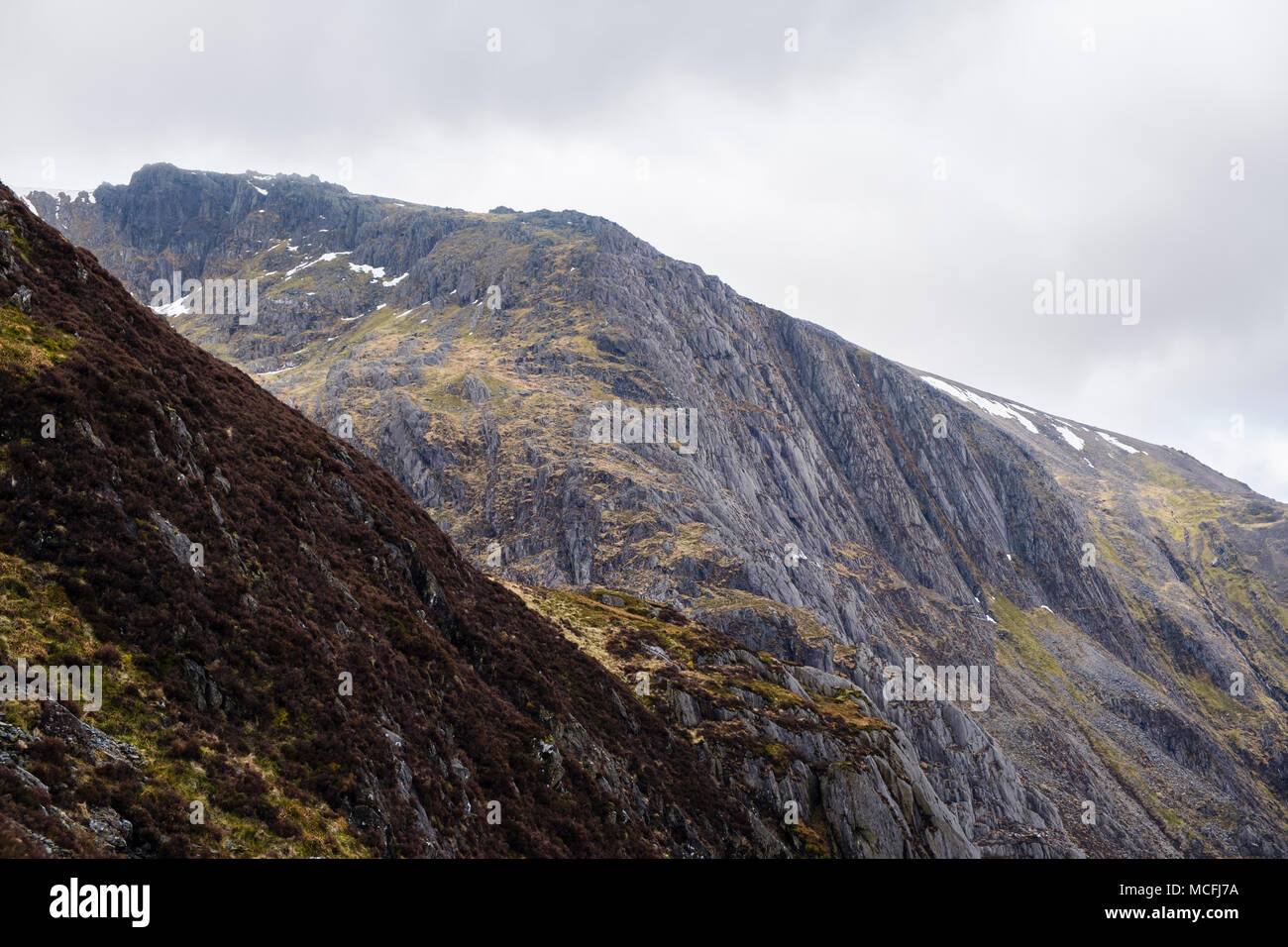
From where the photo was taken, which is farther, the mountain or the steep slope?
the mountain

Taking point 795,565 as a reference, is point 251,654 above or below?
above

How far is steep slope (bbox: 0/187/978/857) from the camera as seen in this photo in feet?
58.0

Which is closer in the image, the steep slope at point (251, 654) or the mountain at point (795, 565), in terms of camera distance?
the steep slope at point (251, 654)

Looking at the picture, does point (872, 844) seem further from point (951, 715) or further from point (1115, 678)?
point (1115, 678)

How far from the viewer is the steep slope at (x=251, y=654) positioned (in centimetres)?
1769

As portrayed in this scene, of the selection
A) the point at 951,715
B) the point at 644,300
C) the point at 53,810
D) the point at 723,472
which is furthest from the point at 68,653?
the point at 644,300

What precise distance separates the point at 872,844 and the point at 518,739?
28.5 metres

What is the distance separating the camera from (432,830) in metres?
23.8

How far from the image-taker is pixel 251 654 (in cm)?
2273

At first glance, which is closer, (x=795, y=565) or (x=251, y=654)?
(x=251, y=654)
